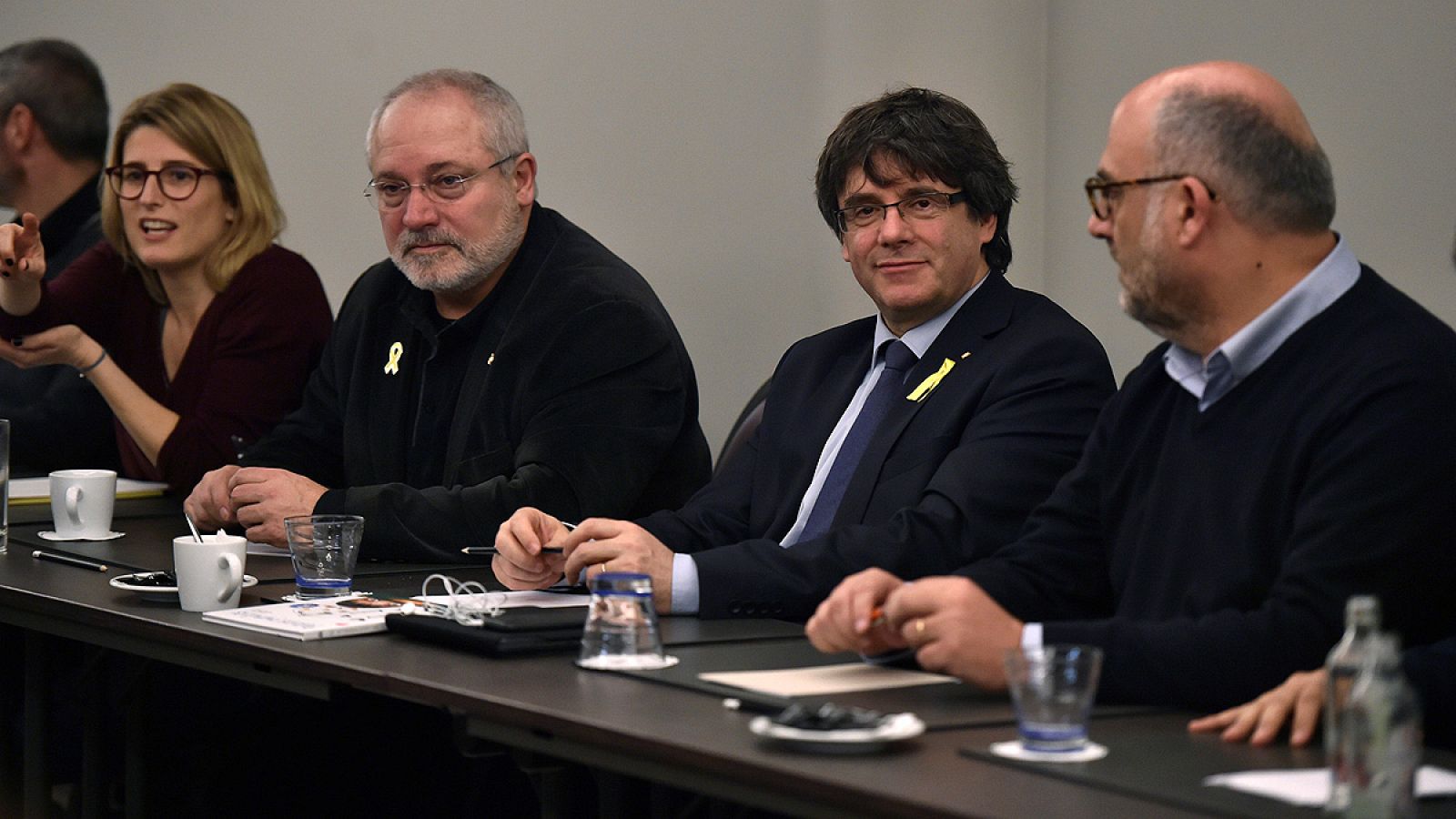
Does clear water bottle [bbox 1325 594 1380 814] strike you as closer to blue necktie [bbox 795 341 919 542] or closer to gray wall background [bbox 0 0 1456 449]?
blue necktie [bbox 795 341 919 542]

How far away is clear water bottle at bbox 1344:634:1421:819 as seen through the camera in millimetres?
1376

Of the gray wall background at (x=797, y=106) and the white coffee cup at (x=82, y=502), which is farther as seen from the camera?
the gray wall background at (x=797, y=106)

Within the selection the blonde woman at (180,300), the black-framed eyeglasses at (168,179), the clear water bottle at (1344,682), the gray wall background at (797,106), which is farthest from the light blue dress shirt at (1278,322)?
the black-framed eyeglasses at (168,179)

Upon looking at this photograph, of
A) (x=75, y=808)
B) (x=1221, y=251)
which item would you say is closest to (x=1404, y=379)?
(x=1221, y=251)

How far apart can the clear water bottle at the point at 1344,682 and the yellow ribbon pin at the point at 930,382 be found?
1.34m

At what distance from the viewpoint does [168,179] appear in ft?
13.1

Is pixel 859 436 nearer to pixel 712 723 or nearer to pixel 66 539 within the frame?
pixel 712 723

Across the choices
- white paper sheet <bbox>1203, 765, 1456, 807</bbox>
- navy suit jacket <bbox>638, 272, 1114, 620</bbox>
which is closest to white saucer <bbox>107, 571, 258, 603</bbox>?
navy suit jacket <bbox>638, 272, 1114, 620</bbox>

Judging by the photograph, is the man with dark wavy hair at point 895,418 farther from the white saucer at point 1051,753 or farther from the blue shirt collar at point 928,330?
the white saucer at point 1051,753

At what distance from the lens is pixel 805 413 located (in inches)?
116

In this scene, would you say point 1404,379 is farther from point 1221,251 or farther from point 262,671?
point 262,671

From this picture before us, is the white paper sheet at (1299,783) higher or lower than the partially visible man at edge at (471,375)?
lower

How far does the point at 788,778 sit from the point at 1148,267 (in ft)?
2.87

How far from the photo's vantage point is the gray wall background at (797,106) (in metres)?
3.49
